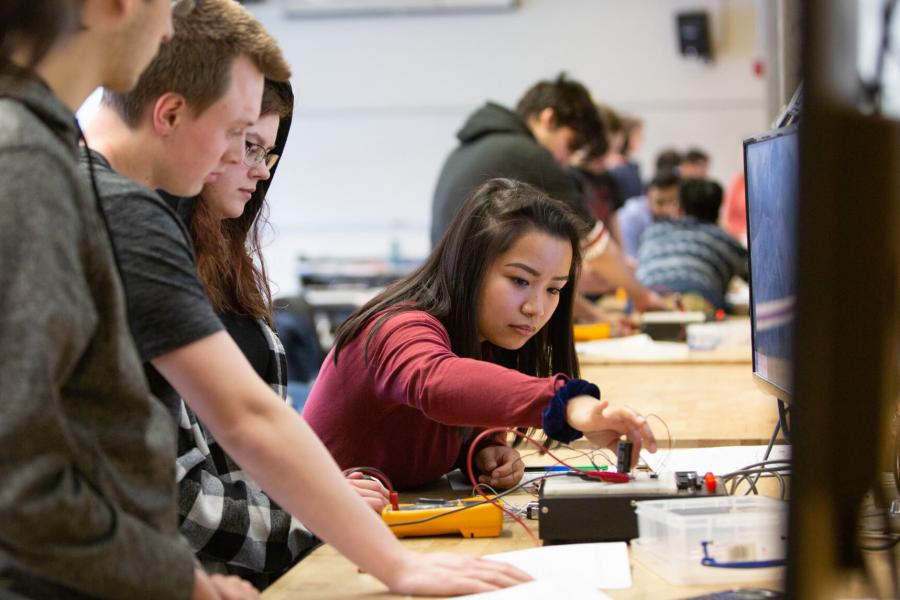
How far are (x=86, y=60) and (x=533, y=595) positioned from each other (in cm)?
63

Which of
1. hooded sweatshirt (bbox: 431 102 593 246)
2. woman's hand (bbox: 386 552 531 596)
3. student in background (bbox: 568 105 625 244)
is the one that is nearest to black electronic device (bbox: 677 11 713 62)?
student in background (bbox: 568 105 625 244)

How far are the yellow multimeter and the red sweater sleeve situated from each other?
109mm

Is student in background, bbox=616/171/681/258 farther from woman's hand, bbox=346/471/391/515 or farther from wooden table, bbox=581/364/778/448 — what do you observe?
woman's hand, bbox=346/471/391/515

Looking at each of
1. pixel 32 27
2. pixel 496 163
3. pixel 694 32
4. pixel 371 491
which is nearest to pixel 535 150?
pixel 496 163

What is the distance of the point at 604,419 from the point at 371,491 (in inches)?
15.4

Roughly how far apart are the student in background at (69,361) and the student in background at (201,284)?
0.26 feet

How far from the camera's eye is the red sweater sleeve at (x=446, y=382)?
1.37 metres

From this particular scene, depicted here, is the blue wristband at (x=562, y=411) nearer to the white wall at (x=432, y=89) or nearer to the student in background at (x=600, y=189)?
the student in background at (x=600, y=189)

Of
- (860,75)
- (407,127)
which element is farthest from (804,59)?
(407,127)

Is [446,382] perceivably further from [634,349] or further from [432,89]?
[432,89]

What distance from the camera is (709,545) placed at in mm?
1226

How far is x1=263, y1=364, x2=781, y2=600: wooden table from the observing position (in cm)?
118

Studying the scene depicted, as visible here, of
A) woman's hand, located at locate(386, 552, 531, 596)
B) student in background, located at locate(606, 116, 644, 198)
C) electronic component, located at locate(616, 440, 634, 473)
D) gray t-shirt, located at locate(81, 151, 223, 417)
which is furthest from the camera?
student in background, located at locate(606, 116, 644, 198)

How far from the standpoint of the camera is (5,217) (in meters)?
0.79
